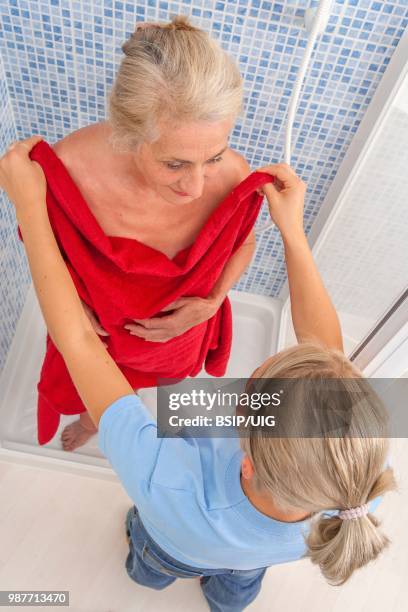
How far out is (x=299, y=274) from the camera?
961 mm

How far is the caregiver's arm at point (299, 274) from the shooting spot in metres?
0.91

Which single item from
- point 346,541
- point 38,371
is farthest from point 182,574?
point 38,371

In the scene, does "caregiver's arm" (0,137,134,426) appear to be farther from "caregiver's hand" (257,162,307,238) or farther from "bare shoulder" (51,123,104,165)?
"caregiver's hand" (257,162,307,238)

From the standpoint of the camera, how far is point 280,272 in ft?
5.74

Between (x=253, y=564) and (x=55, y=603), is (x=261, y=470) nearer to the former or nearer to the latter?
(x=253, y=564)

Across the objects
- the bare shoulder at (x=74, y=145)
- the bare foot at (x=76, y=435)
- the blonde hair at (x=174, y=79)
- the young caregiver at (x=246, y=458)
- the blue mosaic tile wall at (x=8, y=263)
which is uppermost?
the blonde hair at (x=174, y=79)

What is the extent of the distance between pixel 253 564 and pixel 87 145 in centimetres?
81

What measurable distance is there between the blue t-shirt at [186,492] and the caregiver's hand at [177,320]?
0.37m

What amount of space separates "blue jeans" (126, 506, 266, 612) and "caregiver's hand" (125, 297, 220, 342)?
0.42m

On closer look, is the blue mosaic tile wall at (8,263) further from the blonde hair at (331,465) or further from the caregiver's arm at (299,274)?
the blonde hair at (331,465)

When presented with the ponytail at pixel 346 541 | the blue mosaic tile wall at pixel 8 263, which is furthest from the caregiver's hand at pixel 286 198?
the blue mosaic tile wall at pixel 8 263

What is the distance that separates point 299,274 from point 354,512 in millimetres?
446

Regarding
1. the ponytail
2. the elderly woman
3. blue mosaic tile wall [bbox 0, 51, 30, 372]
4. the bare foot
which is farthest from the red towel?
the ponytail

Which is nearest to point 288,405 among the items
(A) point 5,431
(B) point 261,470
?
(B) point 261,470
